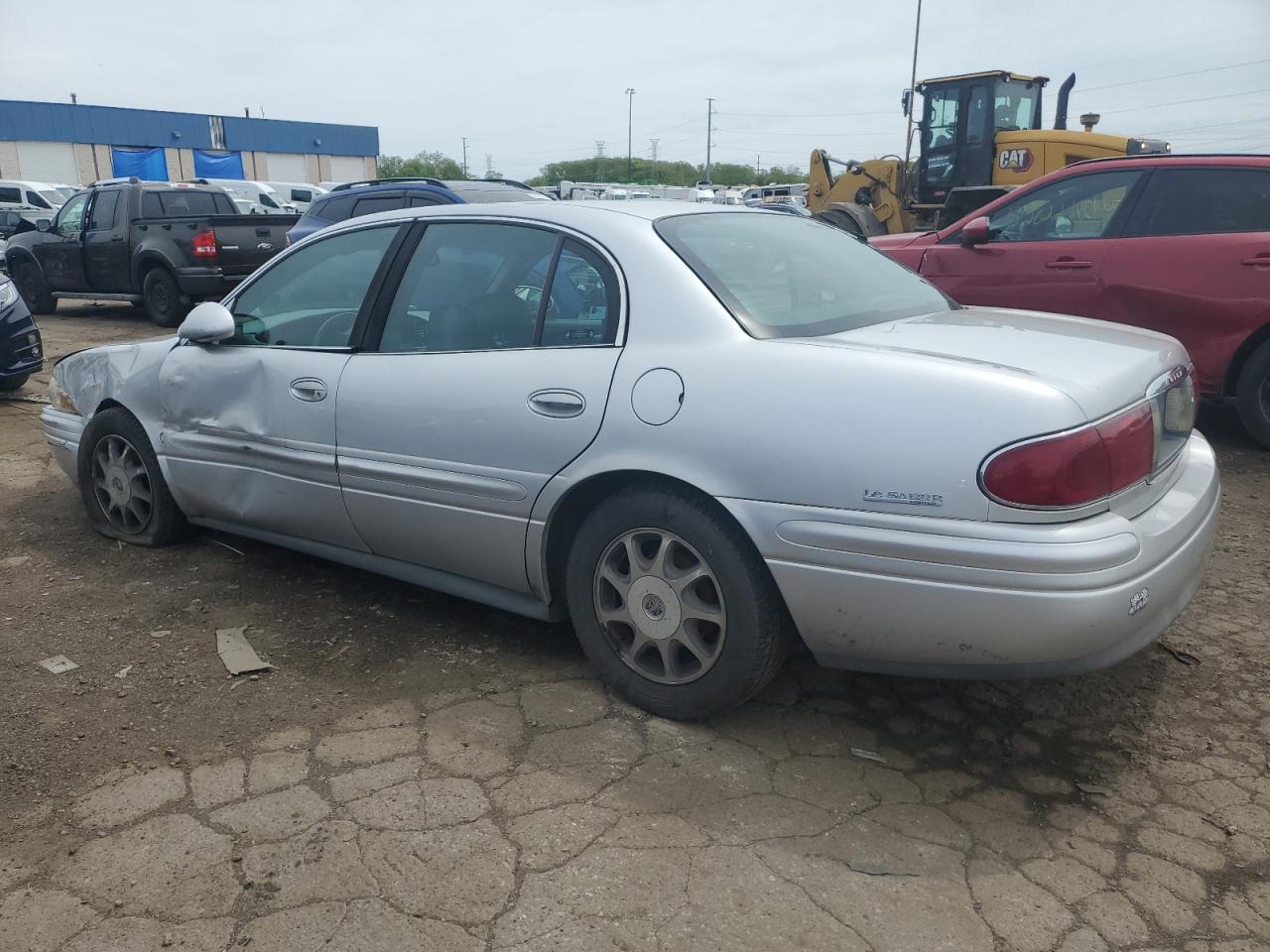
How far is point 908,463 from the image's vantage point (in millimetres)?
2449

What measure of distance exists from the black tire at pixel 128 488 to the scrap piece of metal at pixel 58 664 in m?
1.00

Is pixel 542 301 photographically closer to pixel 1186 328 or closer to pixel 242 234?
pixel 1186 328

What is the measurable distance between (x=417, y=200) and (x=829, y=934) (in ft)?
29.4

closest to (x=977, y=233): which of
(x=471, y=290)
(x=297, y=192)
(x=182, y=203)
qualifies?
(x=471, y=290)

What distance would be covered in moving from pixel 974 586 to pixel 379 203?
9264 mm

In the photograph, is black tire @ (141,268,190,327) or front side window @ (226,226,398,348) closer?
front side window @ (226,226,398,348)

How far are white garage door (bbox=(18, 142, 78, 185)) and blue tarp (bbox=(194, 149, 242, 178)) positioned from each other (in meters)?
5.27

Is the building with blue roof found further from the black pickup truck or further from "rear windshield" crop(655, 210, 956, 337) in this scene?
"rear windshield" crop(655, 210, 956, 337)

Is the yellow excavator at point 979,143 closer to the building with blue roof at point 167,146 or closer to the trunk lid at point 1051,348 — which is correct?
the trunk lid at point 1051,348

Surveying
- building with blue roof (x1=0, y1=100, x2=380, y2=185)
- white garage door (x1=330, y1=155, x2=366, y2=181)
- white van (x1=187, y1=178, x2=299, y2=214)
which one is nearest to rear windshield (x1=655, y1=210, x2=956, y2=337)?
white van (x1=187, y1=178, x2=299, y2=214)

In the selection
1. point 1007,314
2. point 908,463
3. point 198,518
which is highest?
point 1007,314

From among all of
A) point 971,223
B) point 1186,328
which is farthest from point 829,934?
point 971,223

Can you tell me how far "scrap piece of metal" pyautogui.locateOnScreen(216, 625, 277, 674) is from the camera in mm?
3443

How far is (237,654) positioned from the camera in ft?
11.7
